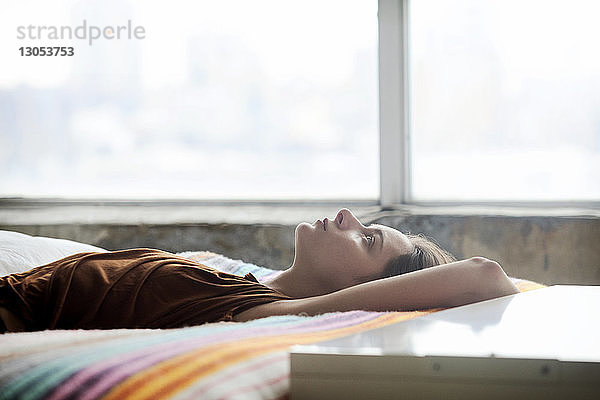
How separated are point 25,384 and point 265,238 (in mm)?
1668

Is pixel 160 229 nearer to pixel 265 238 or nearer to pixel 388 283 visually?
pixel 265 238

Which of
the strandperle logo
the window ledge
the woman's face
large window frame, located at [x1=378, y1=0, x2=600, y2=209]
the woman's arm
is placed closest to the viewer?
the woman's arm

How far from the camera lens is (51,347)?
42.1 inches

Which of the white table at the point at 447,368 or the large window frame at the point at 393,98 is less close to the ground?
the large window frame at the point at 393,98

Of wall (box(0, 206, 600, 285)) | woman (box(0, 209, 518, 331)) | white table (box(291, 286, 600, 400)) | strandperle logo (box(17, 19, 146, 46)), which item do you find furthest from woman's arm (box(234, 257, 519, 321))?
strandperle logo (box(17, 19, 146, 46))

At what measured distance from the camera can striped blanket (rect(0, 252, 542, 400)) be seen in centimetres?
89

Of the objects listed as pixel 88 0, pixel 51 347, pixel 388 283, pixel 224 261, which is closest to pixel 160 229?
pixel 224 261

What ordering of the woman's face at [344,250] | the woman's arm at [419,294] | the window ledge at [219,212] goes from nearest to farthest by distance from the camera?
the woman's arm at [419,294] → the woman's face at [344,250] → the window ledge at [219,212]

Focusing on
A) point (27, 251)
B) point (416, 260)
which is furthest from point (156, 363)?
point (27, 251)

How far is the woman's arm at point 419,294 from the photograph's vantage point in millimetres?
1396

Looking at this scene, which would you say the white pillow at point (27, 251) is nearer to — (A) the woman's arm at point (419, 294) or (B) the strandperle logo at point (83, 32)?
(A) the woman's arm at point (419, 294)

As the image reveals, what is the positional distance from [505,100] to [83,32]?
5.37 ft

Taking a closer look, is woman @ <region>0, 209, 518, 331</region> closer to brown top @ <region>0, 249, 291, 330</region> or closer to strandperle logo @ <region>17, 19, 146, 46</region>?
brown top @ <region>0, 249, 291, 330</region>

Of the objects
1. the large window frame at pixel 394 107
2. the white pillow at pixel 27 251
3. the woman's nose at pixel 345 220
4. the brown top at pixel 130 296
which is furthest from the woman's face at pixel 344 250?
the large window frame at pixel 394 107
